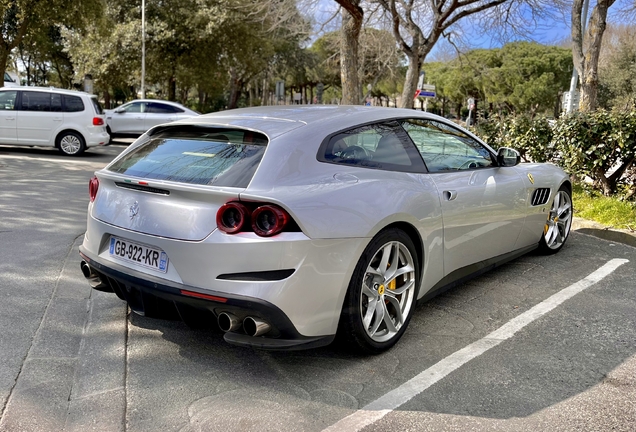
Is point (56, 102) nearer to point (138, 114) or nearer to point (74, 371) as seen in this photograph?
point (138, 114)

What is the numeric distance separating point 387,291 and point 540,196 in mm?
2495

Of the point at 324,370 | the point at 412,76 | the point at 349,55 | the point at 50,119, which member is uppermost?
the point at 349,55

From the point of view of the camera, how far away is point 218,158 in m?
3.31

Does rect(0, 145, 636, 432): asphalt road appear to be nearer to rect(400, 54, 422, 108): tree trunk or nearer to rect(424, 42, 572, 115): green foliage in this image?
rect(400, 54, 422, 108): tree trunk

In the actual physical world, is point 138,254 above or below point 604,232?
above

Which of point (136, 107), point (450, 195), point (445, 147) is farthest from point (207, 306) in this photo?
point (136, 107)

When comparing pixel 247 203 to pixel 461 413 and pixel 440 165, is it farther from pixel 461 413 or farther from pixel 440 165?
pixel 440 165

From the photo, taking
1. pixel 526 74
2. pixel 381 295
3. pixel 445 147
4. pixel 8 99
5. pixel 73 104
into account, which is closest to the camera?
pixel 381 295

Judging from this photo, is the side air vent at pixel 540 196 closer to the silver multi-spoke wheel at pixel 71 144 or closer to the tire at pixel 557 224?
the tire at pixel 557 224

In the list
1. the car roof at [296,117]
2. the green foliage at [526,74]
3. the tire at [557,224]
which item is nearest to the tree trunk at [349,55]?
the tire at [557,224]

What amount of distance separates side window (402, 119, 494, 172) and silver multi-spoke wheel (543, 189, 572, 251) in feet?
4.66

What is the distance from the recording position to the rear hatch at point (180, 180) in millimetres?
3037

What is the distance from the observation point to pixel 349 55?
1391cm

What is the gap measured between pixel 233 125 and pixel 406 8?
1524cm
